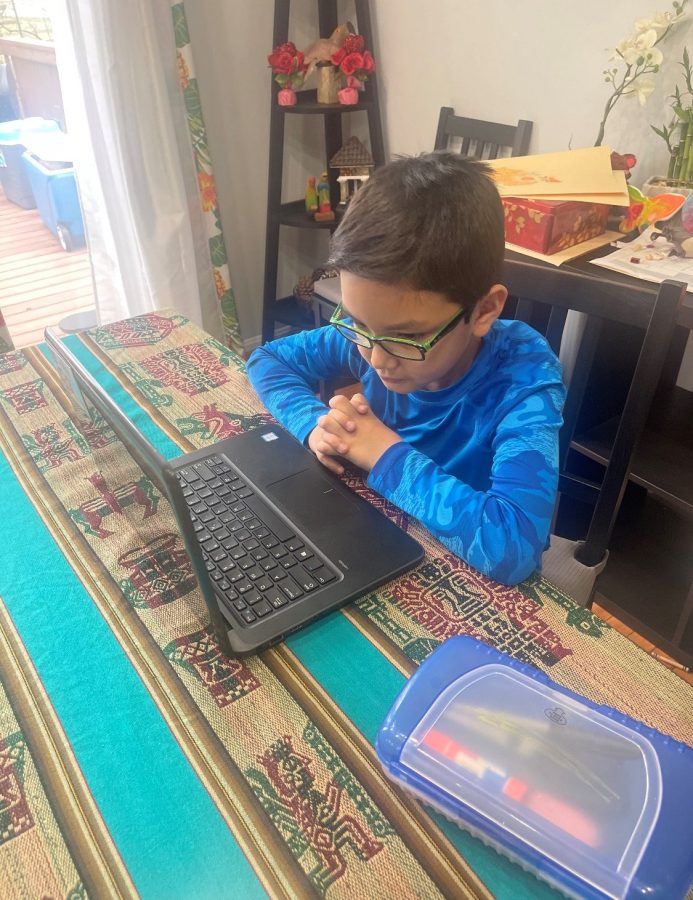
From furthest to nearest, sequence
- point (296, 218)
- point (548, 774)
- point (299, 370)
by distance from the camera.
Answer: point (296, 218)
point (299, 370)
point (548, 774)

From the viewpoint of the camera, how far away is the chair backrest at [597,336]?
930 mm

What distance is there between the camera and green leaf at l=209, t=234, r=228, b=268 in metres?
2.48

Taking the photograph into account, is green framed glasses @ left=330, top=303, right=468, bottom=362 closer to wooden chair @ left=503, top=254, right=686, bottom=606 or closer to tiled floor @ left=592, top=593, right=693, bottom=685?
wooden chair @ left=503, top=254, right=686, bottom=606

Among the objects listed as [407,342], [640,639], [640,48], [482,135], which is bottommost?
[640,639]

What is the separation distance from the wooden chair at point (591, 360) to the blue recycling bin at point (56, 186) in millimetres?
1699

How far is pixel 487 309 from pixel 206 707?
1.88ft

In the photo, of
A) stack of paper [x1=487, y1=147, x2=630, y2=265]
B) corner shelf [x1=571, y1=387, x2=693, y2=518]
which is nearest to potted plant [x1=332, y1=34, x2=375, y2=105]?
stack of paper [x1=487, y1=147, x2=630, y2=265]

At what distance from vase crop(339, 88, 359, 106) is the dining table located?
1812 millimetres

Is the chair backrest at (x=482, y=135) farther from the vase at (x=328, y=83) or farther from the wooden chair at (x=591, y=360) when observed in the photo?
the wooden chair at (x=591, y=360)

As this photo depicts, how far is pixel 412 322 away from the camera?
791mm

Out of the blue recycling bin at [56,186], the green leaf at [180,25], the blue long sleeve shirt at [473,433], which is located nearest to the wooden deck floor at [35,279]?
the blue recycling bin at [56,186]

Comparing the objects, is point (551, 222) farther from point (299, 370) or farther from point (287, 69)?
point (287, 69)

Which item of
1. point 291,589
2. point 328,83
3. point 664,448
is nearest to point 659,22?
point 664,448

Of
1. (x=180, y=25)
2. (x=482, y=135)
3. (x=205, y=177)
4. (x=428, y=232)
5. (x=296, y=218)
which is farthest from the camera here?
(x=296, y=218)
